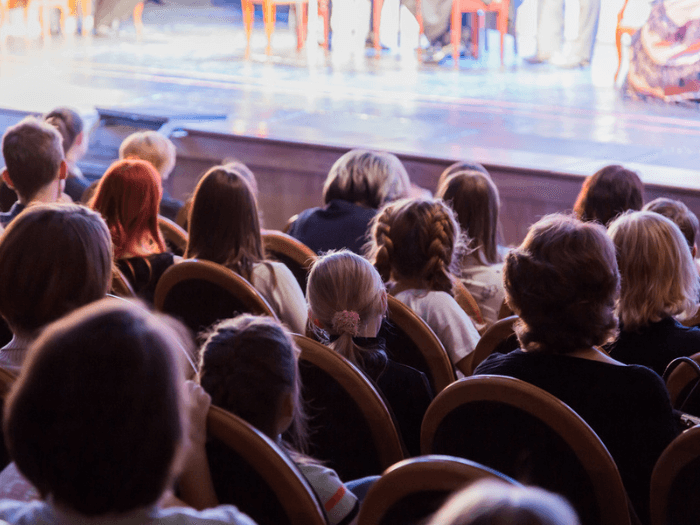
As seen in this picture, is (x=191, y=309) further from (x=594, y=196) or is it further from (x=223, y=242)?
(x=594, y=196)

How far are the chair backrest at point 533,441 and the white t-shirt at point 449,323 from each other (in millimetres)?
690

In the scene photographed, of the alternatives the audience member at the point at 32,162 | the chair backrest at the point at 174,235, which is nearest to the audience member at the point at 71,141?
the audience member at the point at 32,162

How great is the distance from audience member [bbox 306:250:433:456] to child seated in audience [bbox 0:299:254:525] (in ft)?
2.30

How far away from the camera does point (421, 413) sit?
145cm

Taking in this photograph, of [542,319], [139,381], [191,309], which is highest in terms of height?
[139,381]

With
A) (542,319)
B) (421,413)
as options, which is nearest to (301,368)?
(421,413)

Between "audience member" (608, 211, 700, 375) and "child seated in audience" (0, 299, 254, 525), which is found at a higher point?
"child seated in audience" (0, 299, 254, 525)

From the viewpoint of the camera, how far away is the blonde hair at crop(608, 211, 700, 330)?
5.26ft

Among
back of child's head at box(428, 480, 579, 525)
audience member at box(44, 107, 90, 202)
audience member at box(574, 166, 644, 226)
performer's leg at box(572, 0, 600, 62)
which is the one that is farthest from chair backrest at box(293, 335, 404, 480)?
performer's leg at box(572, 0, 600, 62)

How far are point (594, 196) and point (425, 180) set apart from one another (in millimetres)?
1588

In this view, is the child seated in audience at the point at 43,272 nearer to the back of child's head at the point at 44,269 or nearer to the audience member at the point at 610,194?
the back of child's head at the point at 44,269

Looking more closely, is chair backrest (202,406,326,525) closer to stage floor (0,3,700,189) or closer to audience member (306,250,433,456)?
audience member (306,250,433,456)

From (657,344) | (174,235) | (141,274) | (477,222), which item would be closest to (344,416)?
(657,344)

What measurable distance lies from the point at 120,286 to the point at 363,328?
737 mm
